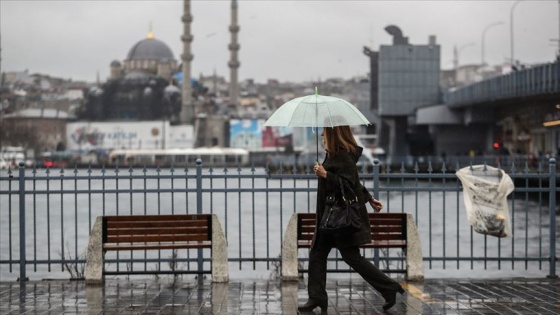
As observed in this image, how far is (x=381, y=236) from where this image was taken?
1159 centimetres

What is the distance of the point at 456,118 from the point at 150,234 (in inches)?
2882

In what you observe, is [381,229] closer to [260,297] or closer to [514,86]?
[260,297]

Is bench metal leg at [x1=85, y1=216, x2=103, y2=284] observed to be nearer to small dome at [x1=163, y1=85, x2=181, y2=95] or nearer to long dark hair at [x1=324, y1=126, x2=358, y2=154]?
long dark hair at [x1=324, y1=126, x2=358, y2=154]

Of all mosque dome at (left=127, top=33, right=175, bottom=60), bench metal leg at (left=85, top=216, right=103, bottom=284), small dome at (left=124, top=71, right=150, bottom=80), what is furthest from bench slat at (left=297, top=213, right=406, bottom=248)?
mosque dome at (left=127, top=33, right=175, bottom=60)

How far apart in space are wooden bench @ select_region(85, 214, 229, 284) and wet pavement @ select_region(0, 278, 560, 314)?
0.36 m

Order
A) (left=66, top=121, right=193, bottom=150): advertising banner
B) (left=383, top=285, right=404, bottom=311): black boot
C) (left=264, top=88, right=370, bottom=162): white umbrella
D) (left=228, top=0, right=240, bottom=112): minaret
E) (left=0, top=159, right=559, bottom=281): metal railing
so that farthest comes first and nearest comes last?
1. (left=66, top=121, right=193, bottom=150): advertising banner
2. (left=228, top=0, right=240, bottom=112): minaret
3. (left=0, top=159, right=559, bottom=281): metal railing
4. (left=383, top=285, right=404, bottom=311): black boot
5. (left=264, top=88, right=370, bottom=162): white umbrella

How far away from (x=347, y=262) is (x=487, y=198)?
125 inches

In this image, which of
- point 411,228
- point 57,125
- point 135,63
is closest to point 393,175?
point 411,228

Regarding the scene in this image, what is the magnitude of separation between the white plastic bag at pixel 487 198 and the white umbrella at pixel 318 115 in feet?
10.3

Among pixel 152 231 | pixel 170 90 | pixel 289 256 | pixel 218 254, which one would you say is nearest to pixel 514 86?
pixel 289 256

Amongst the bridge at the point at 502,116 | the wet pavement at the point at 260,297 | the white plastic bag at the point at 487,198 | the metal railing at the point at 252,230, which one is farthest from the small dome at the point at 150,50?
the wet pavement at the point at 260,297

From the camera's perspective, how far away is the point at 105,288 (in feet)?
37.1

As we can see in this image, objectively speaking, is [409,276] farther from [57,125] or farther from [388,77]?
[57,125]

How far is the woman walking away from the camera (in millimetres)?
9375
